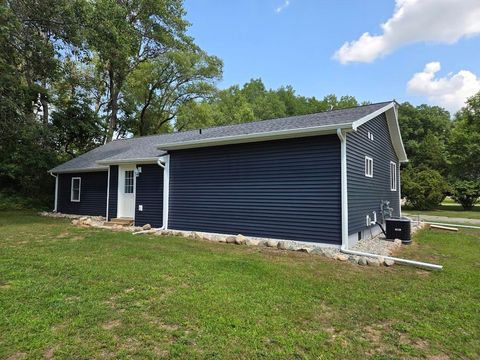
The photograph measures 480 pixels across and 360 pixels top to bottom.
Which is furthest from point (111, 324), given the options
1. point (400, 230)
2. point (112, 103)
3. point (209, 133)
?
point (112, 103)

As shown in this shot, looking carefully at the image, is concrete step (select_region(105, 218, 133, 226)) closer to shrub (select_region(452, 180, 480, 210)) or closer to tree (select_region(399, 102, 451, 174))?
shrub (select_region(452, 180, 480, 210))

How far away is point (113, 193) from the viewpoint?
1284cm

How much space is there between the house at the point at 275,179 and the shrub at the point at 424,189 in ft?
35.8

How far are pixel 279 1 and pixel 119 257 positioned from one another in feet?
40.6

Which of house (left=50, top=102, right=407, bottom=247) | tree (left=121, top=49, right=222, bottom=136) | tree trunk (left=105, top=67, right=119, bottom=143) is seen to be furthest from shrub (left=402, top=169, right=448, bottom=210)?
tree trunk (left=105, top=67, right=119, bottom=143)

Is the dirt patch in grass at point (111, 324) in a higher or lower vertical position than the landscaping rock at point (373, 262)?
lower

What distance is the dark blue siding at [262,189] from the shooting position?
24.2 feet

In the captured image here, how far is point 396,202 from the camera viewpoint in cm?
1356

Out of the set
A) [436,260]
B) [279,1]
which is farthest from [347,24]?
[436,260]

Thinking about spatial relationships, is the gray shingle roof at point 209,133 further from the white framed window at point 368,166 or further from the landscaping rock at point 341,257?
the landscaping rock at point 341,257

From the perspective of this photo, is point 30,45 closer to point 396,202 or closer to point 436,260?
point 436,260

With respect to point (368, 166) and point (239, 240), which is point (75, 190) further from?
point (368, 166)

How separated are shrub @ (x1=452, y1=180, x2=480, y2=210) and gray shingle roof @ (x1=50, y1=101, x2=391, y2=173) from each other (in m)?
17.8

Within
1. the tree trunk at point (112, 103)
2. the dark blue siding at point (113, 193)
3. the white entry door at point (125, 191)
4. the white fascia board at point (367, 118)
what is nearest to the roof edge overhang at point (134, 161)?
the white entry door at point (125, 191)
